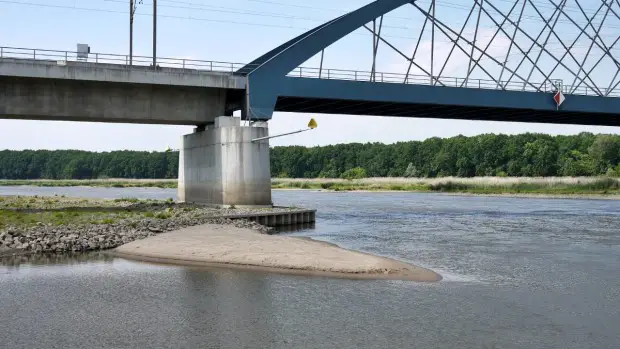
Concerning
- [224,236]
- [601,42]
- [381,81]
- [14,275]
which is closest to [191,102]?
[381,81]

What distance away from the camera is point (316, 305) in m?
16.2

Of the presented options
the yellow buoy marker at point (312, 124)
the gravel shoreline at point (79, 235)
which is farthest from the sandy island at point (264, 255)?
the yellow buoy marker at point (312, 124)

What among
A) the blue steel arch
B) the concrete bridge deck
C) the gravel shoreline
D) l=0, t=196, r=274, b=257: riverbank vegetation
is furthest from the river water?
the blue steel arch

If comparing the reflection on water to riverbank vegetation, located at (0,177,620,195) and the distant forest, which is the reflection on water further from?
the distant forest

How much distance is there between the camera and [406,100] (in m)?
51.0

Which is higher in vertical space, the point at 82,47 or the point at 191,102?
the point at 82,47

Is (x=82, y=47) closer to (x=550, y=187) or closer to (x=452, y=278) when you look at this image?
(x=452, y=278)

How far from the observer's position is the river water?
1320 centimetres

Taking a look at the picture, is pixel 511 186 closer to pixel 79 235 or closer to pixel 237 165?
pixel 237 165

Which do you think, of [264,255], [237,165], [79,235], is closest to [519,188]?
[237,165]

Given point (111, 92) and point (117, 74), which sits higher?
point (117, 74)

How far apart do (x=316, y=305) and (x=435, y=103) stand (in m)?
38.4

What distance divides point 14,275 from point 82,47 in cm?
2509

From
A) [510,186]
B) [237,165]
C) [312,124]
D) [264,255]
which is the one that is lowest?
[264,255]
